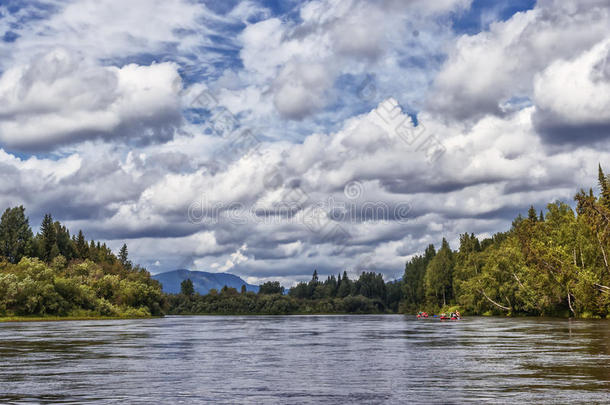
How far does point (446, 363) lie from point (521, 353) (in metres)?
9.41

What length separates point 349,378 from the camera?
31484mm

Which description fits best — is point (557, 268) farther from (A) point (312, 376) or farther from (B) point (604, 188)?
(A) point (312, 376)

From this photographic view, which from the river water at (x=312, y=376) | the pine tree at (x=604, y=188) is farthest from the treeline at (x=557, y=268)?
the river water at (x=312, y=376)

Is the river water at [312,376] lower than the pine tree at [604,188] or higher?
lower

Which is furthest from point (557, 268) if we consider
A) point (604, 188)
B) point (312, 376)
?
point (312, 376)

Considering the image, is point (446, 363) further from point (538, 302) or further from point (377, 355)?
point (538, 302)

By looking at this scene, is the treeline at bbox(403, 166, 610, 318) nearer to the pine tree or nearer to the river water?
the pine tree

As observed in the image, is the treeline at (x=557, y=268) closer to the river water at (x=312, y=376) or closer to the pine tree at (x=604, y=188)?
the pine tree at (x=604, y=188)

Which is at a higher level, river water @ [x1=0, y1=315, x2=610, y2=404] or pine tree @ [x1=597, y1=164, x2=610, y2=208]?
pine tree @ [x1=597, y1=164, x2=610, y2=208]

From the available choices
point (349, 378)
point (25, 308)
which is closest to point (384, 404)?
point (349, 378)

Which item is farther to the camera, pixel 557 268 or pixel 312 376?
pixel 557 268

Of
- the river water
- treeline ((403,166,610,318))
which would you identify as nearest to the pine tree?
treeline ((403,166,610,318))

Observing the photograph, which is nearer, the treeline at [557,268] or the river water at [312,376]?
the river water at [312,376]

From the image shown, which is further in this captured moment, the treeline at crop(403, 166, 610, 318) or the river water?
the treeline at crop(403, 166, 610, 318)
